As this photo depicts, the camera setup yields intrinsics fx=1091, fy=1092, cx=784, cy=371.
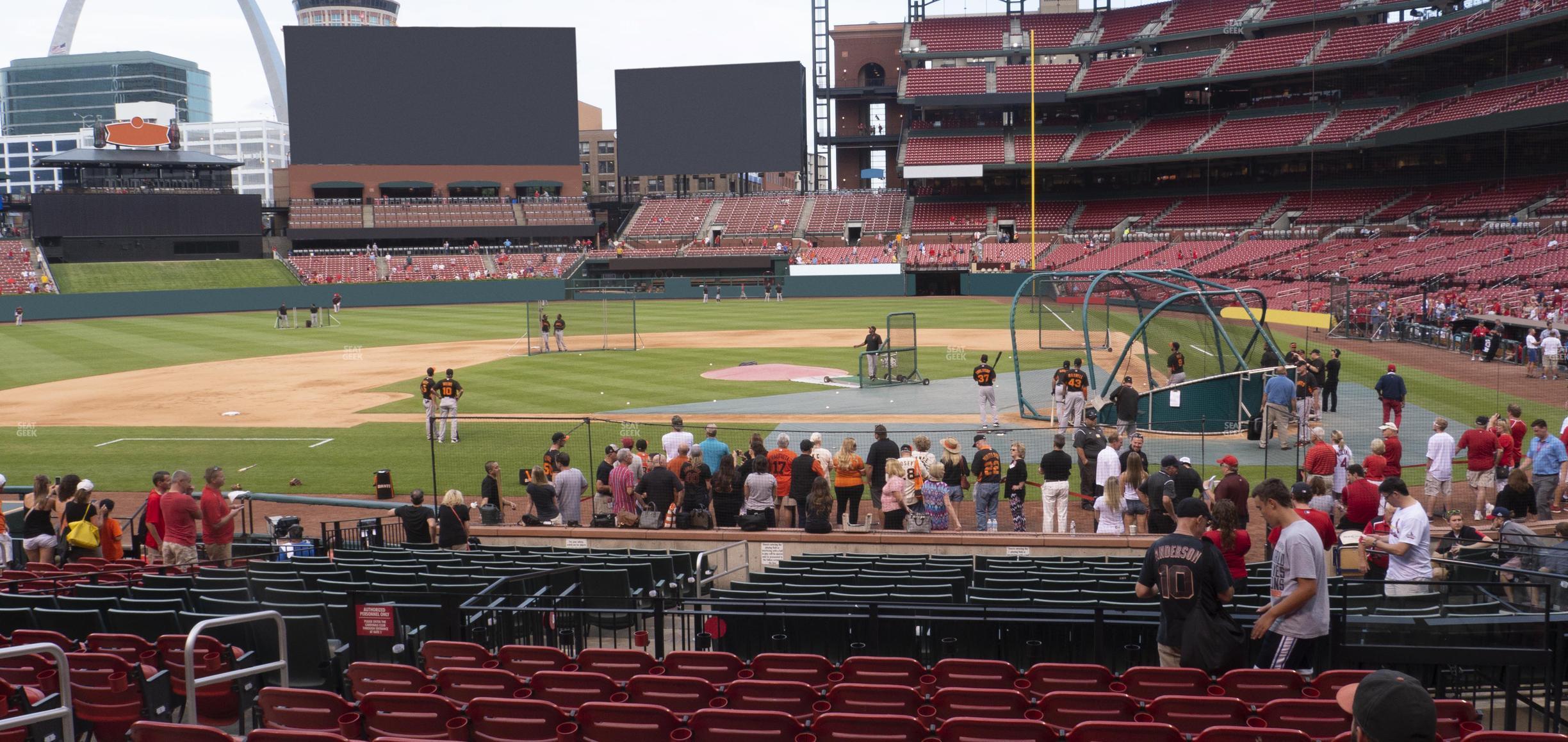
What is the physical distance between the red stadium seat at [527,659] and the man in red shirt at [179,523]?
21.6ft

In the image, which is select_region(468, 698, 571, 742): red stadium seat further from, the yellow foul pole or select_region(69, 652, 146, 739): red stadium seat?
the yellow foul pole

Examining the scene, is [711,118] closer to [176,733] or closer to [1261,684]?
[1261,684]

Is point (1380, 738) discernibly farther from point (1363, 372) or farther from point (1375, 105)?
point (1375, 105)

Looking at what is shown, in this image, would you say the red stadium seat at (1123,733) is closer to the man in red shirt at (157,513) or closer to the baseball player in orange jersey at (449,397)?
the man in red shirt at (157,513)

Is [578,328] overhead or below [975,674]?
overhead

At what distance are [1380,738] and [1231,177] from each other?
77.8 m

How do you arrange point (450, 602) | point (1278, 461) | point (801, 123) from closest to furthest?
point (450, 602) < point (1278, 461) < point (801, 123)

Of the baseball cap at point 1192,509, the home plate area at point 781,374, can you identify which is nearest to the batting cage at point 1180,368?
the home plate area at point 781,374

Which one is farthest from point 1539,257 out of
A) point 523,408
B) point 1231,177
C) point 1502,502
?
point 523,408

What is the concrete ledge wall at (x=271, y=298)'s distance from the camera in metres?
61.7

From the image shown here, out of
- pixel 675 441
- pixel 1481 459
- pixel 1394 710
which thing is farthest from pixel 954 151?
pixel 1394 710

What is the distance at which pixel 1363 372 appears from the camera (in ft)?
104

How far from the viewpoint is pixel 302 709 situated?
21.5 feet

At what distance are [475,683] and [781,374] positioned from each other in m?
26.9
